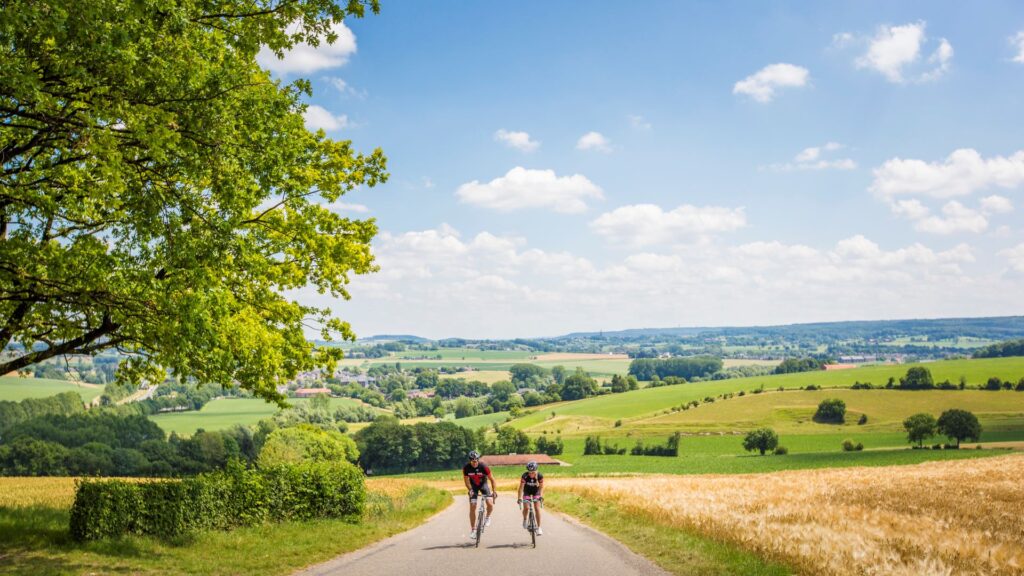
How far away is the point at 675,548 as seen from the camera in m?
15.7

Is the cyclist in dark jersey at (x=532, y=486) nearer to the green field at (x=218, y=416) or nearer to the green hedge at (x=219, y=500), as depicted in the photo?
the green hedge at (x=219, y=500)

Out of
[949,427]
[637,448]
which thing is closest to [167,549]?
[637,448]

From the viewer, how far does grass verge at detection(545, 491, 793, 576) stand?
510 inches

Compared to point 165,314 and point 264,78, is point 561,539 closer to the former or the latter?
point 165,314

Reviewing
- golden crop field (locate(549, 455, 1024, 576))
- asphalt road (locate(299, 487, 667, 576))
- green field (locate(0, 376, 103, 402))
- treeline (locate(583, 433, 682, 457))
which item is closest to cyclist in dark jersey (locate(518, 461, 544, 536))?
asphalt road (locate(299, 487, 667, 576))

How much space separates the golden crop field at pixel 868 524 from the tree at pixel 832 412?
104 metres

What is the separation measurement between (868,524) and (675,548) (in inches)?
200

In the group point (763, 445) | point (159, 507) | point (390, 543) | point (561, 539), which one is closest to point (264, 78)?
point (159, 507)

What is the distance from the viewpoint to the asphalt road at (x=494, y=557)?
1241 cm

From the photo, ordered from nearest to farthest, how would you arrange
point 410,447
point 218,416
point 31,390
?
point 410,447 < point 218,416 < point 31,390

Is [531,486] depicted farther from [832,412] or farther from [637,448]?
[832,412]

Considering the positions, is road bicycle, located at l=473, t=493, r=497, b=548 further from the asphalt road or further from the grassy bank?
the grassy bank

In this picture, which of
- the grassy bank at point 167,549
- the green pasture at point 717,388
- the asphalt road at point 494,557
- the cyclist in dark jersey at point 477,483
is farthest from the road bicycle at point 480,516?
the green pasture at point 717,388

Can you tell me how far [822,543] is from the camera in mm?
13078
